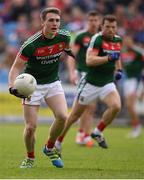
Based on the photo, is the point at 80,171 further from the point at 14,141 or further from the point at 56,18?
the point at 14,141

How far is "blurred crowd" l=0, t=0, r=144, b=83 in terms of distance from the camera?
24234 millimetres

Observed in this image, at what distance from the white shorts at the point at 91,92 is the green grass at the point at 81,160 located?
1047 mm

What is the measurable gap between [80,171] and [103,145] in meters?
3.87

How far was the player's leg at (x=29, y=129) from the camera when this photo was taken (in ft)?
36.9

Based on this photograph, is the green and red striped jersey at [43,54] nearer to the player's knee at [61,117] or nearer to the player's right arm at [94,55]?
the player's knee at [61,117]

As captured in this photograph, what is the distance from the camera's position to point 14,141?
17.2 m

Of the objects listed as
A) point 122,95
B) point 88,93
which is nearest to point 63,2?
point 122,95

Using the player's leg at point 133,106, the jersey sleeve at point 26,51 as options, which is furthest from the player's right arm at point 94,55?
the player's leg at point 133,106

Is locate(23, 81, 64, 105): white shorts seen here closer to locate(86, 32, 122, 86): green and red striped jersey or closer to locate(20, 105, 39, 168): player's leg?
locate(20, 105, 39, 168): player's leg

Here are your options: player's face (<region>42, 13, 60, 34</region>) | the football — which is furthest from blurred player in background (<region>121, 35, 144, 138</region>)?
the football

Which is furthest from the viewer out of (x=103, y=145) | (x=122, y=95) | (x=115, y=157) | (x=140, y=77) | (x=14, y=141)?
(x=122, y=95)

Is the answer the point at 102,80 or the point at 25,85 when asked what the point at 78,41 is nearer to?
the point at 102,80

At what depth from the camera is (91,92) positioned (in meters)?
15.0

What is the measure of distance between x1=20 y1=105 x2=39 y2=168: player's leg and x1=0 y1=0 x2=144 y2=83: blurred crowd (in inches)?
475
